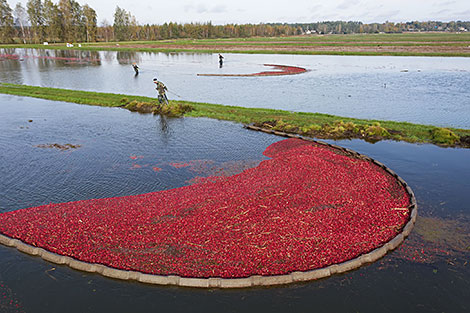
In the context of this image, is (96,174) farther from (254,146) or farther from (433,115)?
(433,115)

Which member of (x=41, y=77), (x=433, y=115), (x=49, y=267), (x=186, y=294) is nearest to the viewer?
(x=186, y=294)

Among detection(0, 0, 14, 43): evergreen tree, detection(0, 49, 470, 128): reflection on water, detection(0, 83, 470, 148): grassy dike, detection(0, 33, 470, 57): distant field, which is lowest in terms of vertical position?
detection(0, 83, 470, 148): grassy dike

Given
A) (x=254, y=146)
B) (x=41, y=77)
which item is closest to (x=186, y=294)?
(x=254, y=146)

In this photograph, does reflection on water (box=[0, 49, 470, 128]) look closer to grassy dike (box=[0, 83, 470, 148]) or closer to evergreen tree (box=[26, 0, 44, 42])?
grassy dike (box=[0, 83, 470, 148])

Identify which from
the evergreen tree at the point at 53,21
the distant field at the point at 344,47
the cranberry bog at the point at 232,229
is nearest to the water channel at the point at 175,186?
the cranberry bog at the point at 232,229

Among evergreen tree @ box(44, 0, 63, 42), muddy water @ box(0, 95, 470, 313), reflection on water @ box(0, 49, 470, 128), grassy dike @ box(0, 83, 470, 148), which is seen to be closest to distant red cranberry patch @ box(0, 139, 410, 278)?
muddy water @ box(0, 95, 470, 313)

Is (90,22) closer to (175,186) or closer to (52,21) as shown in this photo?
(52,21)
